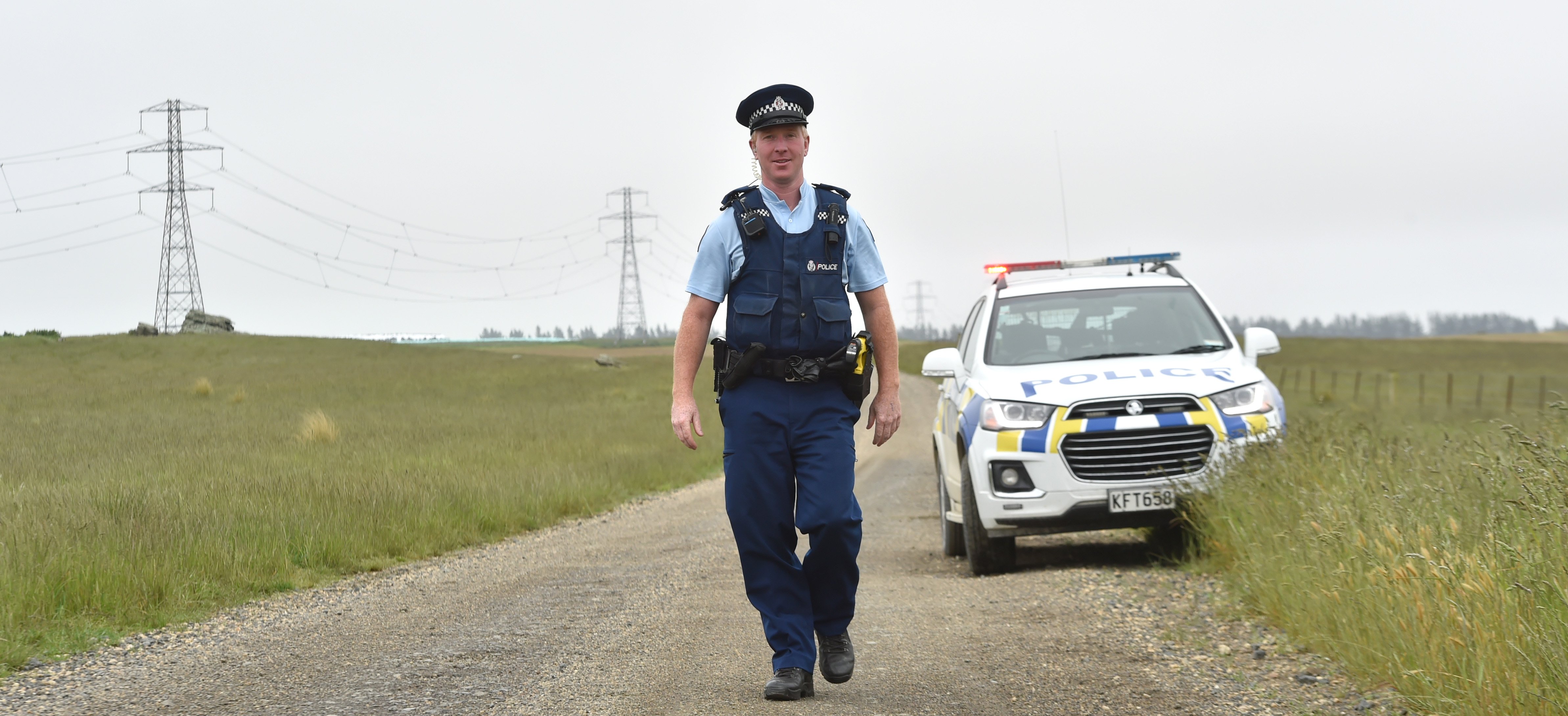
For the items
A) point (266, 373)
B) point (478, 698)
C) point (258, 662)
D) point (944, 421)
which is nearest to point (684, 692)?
point (478, 698)

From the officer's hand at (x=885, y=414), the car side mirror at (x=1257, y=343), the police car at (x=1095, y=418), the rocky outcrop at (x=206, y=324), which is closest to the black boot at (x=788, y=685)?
the officer's hand at (x=885, y=414)

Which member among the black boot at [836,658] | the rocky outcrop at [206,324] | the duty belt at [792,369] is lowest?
the black boot at [836,658]

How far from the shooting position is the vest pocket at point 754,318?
15.3ft

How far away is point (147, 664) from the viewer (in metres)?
5.63

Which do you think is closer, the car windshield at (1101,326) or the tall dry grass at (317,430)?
the car windshield at (1101,326)

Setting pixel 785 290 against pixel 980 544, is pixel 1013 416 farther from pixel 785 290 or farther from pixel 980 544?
pixel 785 290

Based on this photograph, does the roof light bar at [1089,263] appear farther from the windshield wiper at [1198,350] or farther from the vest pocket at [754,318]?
the vest pocket at [754,318]

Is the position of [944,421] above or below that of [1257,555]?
above

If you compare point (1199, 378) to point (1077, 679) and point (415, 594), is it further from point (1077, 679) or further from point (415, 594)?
point (415, 594)

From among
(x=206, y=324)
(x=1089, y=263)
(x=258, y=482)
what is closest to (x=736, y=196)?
(x=1089, y=263)

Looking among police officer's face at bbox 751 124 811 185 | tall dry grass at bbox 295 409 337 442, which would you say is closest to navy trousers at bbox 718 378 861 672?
police officer's face at bbox 751 124 811 185

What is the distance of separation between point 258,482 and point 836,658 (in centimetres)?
780

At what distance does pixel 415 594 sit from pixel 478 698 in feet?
9.83

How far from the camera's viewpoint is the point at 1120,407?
7652mm
